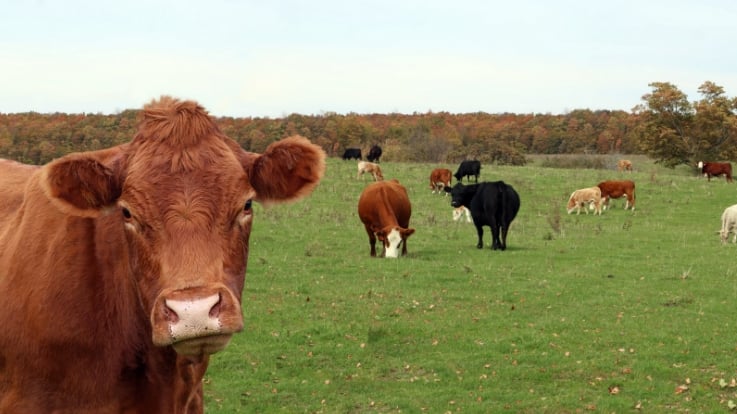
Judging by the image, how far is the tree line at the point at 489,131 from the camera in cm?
3381

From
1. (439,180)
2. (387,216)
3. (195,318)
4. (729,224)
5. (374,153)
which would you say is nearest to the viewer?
(195,318)

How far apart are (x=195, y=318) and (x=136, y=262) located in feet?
2.27

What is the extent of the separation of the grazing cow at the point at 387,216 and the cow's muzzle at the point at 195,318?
1634 centimetres

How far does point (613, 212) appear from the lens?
108 ft

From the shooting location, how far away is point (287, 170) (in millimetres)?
4219

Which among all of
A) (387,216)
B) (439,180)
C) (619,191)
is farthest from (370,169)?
(387,216)

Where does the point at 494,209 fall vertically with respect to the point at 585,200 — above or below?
above

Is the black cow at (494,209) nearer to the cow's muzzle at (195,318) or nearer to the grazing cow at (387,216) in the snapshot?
the grazing cow at (387,216)

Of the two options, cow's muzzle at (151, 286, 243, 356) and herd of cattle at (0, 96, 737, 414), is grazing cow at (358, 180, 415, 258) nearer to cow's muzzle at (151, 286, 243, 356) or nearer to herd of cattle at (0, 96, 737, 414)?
herd of cattle at (0, 96, 737, 414)

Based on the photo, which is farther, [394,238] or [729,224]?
[729,224]

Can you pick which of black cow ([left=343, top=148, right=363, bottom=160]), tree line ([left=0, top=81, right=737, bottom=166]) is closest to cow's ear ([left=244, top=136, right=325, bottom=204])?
tree line ([left=0, top=81, right=737, bottom=166])

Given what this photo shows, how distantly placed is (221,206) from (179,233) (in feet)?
0.82

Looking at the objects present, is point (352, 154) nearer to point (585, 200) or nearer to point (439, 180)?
point (439, 180)

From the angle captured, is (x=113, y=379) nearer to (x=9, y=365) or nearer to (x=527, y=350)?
(x=9, y=365)
